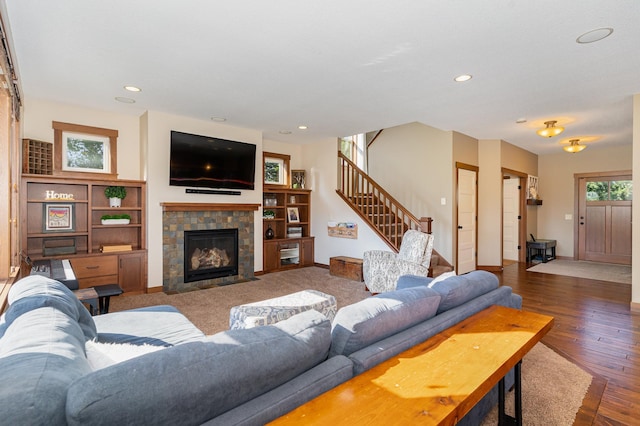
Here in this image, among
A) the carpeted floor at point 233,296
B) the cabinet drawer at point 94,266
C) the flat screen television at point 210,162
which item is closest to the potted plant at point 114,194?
the flat screen television at point 210,162

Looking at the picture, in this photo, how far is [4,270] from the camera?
9.78 ft

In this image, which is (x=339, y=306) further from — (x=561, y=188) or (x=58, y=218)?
(x=561, y=188)

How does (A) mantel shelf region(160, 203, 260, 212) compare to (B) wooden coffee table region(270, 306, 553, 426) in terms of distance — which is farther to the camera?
(A) mantel shelf region(160, 203, 260, 212)

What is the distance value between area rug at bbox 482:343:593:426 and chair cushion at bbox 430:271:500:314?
2.40 feet

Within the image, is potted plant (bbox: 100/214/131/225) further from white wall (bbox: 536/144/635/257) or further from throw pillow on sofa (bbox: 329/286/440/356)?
white wall (bbox: 536/144/635/257)

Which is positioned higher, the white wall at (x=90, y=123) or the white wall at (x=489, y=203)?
the white wall at (x=90, y=123)

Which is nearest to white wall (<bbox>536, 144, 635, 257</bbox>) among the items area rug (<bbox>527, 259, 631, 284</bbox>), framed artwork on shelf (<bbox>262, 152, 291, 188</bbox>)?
area rug (<bbox>527, 259, 631, 284</bbox>)

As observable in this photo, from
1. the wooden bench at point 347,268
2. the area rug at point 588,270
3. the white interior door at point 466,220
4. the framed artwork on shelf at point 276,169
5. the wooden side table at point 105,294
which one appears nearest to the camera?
the wooden side table at point 105,294

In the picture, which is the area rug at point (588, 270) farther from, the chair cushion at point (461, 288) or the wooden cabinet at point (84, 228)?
the wooden cabinet at point (84, 228)

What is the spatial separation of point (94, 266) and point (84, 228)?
0.63 meters

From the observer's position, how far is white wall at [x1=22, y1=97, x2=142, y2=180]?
432cm

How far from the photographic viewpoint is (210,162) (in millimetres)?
5270

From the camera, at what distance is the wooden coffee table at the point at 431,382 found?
956 mm

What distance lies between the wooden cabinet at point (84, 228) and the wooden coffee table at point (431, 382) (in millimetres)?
4401
